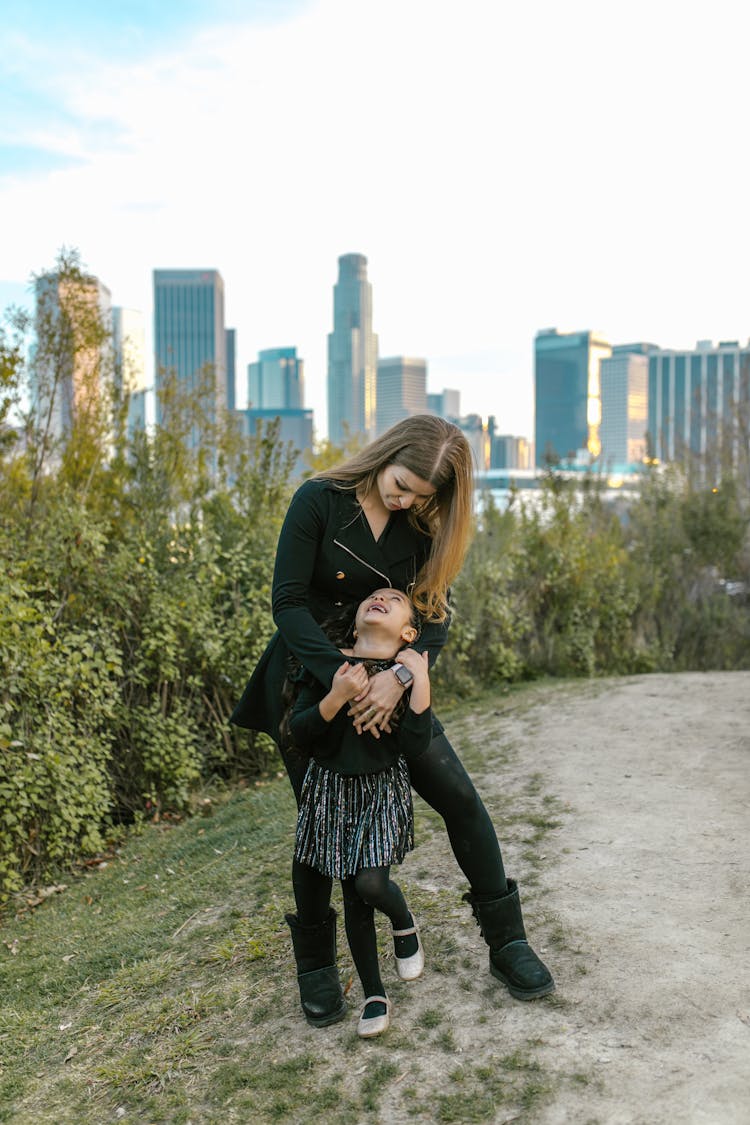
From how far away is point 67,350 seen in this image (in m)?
8.05

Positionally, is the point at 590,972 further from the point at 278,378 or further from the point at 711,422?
the point at 278,378

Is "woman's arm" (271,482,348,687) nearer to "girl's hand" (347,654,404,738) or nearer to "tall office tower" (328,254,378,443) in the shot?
"girl's hand" (347,654,404,738)

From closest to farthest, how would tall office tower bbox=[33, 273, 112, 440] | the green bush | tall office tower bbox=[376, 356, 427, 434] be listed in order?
the green bush < tall office tower bbox=[33, 273, 112, 440] < tall office tower bbox=[376, 356, 427, 434]

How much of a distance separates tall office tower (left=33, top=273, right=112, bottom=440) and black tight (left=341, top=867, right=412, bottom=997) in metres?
5.90

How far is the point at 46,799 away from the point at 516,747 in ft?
8.34

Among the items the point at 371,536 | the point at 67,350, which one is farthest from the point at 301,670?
the point at 67,350

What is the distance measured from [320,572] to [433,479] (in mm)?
401

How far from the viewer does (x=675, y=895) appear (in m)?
3.47

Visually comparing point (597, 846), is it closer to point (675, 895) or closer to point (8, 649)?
point (675, 895)

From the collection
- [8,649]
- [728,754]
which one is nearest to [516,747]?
[728,754]

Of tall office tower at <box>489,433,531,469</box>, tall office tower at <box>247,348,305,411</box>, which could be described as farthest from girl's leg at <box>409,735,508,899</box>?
tall office tower at <box>247,348,305,411</box>

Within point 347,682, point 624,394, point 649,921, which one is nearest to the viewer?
point 347,682

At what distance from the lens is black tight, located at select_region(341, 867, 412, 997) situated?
8.77 feet

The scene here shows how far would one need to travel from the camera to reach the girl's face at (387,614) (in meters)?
2.71
